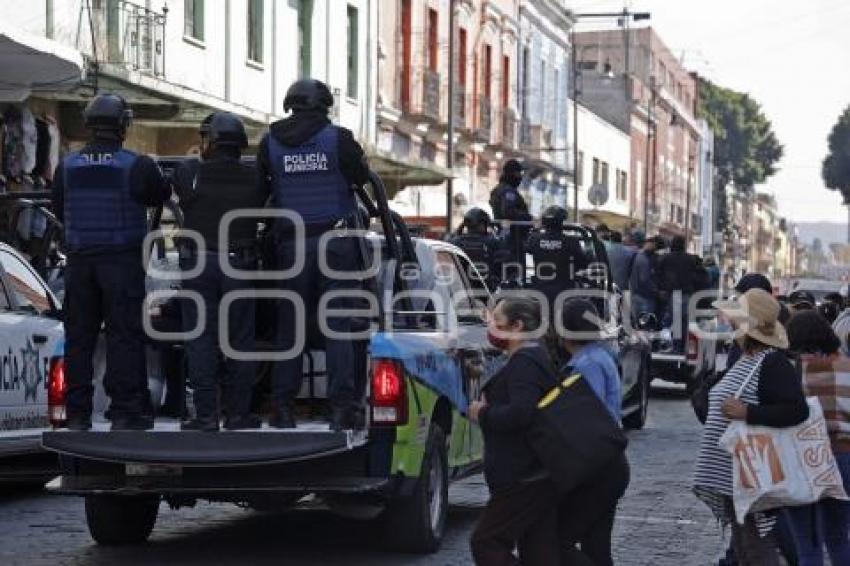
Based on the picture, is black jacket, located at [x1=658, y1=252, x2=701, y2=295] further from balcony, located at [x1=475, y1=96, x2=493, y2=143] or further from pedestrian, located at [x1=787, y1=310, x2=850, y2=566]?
balcony, located at [x1=475, y1=96, x2=493, y2=143]

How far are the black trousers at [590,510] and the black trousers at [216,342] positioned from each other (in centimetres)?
224

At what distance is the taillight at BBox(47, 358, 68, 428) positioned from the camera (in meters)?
9.34

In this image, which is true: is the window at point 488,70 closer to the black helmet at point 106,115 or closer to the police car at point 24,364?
the police car at point 24,364

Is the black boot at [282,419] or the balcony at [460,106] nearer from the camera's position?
the black boot at [282,419]

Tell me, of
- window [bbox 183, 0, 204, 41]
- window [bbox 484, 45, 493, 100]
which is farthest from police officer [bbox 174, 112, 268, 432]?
window [bbox 484, 45, 493, 100]

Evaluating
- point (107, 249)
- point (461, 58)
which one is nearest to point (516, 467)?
point (107, 249)

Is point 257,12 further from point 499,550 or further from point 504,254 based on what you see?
point 499,550

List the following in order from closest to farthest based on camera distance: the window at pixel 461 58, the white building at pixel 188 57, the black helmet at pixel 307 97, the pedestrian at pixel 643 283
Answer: the black helmet at pixel 307 97 → the white building at pixel 188 57 → the pedestrian at pixel 643 283 → the window at pixel 461 58

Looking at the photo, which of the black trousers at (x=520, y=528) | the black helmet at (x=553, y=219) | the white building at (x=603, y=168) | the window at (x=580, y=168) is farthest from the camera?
the white building at (x=603, y=168)

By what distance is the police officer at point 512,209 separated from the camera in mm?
15836

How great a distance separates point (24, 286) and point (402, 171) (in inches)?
724

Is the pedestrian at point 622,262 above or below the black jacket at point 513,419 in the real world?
above

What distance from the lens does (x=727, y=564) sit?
8.97 metres

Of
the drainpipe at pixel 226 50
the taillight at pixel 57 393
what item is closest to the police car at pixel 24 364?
the taillight at pixel 57 393
